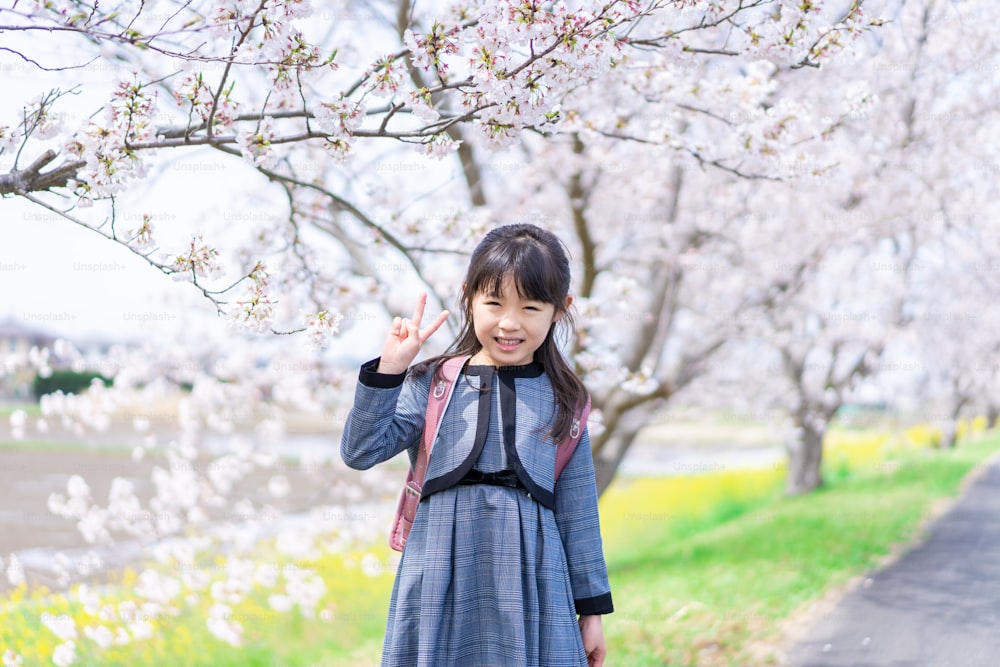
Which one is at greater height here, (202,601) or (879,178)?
(879,178)

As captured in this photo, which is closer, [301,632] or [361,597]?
[301,632]

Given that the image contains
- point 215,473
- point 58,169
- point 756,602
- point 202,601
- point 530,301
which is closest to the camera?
point 530,301

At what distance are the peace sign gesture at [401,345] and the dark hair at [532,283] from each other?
193 mm

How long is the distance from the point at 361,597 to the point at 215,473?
143 cm

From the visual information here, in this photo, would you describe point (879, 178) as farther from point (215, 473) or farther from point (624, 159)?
point (215, 473)

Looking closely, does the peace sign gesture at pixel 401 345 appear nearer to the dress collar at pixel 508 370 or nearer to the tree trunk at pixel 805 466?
the dress collar at pixel 508 370

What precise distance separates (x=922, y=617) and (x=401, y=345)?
4106mm

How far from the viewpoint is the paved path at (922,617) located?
407 centimetres

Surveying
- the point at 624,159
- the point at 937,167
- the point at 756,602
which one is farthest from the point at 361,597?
the point at 937,167

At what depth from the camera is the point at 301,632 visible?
5449mm

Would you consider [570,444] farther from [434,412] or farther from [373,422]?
[373,422]

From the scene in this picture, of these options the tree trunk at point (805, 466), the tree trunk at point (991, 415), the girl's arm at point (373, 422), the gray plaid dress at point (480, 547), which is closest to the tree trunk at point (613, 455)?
the tree trunk at point (805, 466)

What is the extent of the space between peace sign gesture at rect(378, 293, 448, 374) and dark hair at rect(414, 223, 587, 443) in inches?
7.6

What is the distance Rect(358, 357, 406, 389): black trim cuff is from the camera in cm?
188
